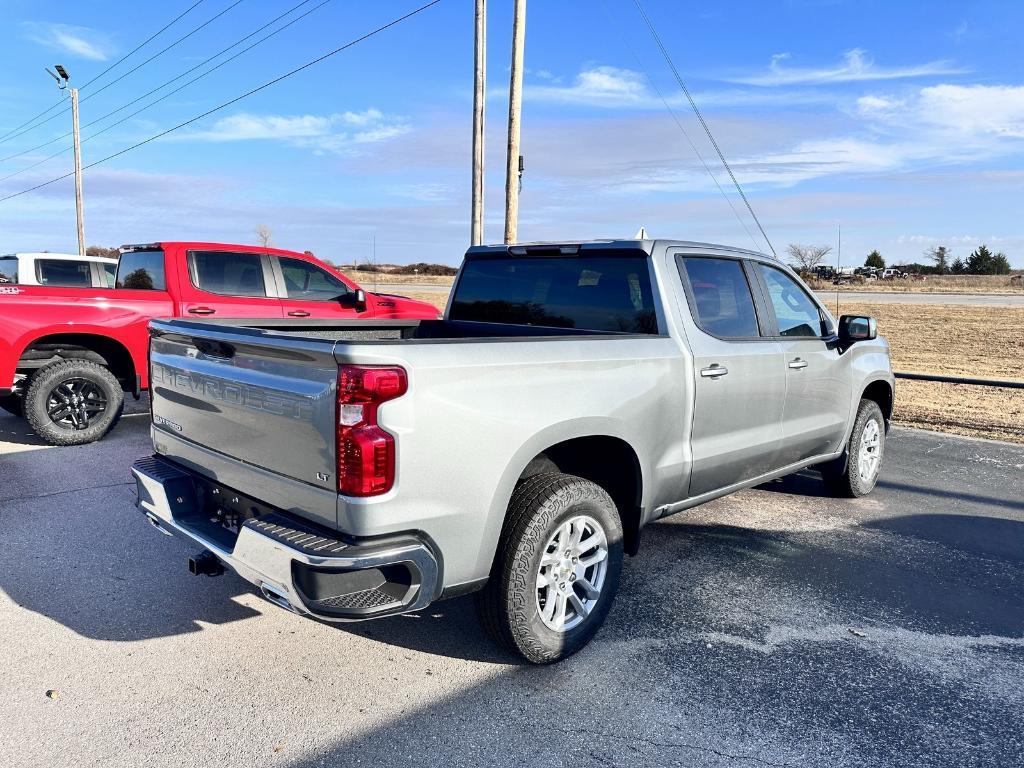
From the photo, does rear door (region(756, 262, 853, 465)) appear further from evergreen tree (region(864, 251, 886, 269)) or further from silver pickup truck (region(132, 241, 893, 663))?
evergreen tree (region(864, 251, 886, 269))

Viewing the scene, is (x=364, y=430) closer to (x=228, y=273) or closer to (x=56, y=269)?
(x=228, y=273)

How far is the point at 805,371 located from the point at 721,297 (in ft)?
2.96

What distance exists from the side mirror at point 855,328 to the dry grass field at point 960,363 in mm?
4417

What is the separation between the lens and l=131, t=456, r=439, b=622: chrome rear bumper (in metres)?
2.61

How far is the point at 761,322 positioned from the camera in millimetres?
4602

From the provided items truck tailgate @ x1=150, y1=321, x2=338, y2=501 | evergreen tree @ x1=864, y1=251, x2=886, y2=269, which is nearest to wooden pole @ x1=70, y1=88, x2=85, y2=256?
truck tailgate @ x1=150, y1=321, x2=338, y2=501

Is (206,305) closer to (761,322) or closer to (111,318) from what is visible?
(111,318)

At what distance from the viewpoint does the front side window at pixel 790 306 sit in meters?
4.80

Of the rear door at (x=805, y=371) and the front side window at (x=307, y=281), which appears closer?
the rear door at (x=805, y=371)

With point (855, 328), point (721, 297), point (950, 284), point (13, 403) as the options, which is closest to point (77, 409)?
point (13, 403)

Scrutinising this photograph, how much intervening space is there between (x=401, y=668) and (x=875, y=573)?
9.14 feet

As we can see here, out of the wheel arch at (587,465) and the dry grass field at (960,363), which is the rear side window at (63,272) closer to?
the wheel arch at (587,465)

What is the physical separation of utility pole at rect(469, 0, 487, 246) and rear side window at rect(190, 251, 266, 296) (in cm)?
465

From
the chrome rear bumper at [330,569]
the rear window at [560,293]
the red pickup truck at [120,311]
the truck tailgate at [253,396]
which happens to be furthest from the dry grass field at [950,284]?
the chrome rear bumper at [330,569]
